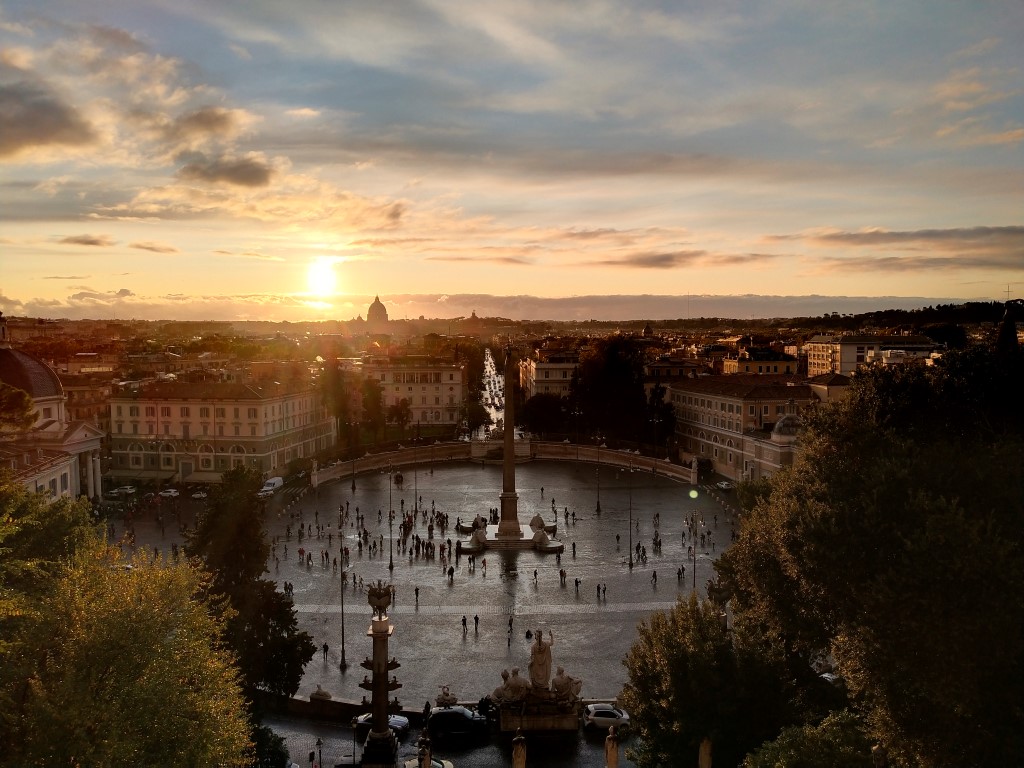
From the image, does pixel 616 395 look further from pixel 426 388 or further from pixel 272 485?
pixel 272 485

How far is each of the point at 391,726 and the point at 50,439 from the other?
34.0m

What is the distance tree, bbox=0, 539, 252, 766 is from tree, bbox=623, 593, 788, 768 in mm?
7620

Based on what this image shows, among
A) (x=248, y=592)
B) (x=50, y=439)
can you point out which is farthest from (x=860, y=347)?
(x=248, y=592)

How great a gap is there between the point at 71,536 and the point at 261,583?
4.20 m

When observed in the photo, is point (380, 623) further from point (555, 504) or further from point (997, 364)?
point (555, 504)

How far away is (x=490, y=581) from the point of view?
35500 mm

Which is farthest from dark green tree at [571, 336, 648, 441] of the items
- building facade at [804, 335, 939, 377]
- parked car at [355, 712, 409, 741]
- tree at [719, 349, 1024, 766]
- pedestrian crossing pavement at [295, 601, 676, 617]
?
parked car at [355, 712, 409, 741]

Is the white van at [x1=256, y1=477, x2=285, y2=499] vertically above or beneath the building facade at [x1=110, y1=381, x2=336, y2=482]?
beneath

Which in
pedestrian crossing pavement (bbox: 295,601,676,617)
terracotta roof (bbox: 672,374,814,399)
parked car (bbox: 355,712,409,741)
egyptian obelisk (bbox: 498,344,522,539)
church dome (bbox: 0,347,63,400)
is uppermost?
church dome (bbox: 0,347,63,400)

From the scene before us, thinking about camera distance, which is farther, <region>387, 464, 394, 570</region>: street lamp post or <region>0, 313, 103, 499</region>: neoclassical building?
<region>0, 313, 103, 499</region>: neoclassical building

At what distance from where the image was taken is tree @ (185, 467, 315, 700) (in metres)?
20.2

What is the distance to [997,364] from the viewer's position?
17.1 meters

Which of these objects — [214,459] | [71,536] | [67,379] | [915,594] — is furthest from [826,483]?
[67,379]

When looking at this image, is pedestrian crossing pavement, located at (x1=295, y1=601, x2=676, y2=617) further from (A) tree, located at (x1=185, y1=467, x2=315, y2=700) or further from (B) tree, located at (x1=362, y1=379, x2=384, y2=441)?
(B) tree, located at (x1=362, y1=379, x2=384, y2=441)
